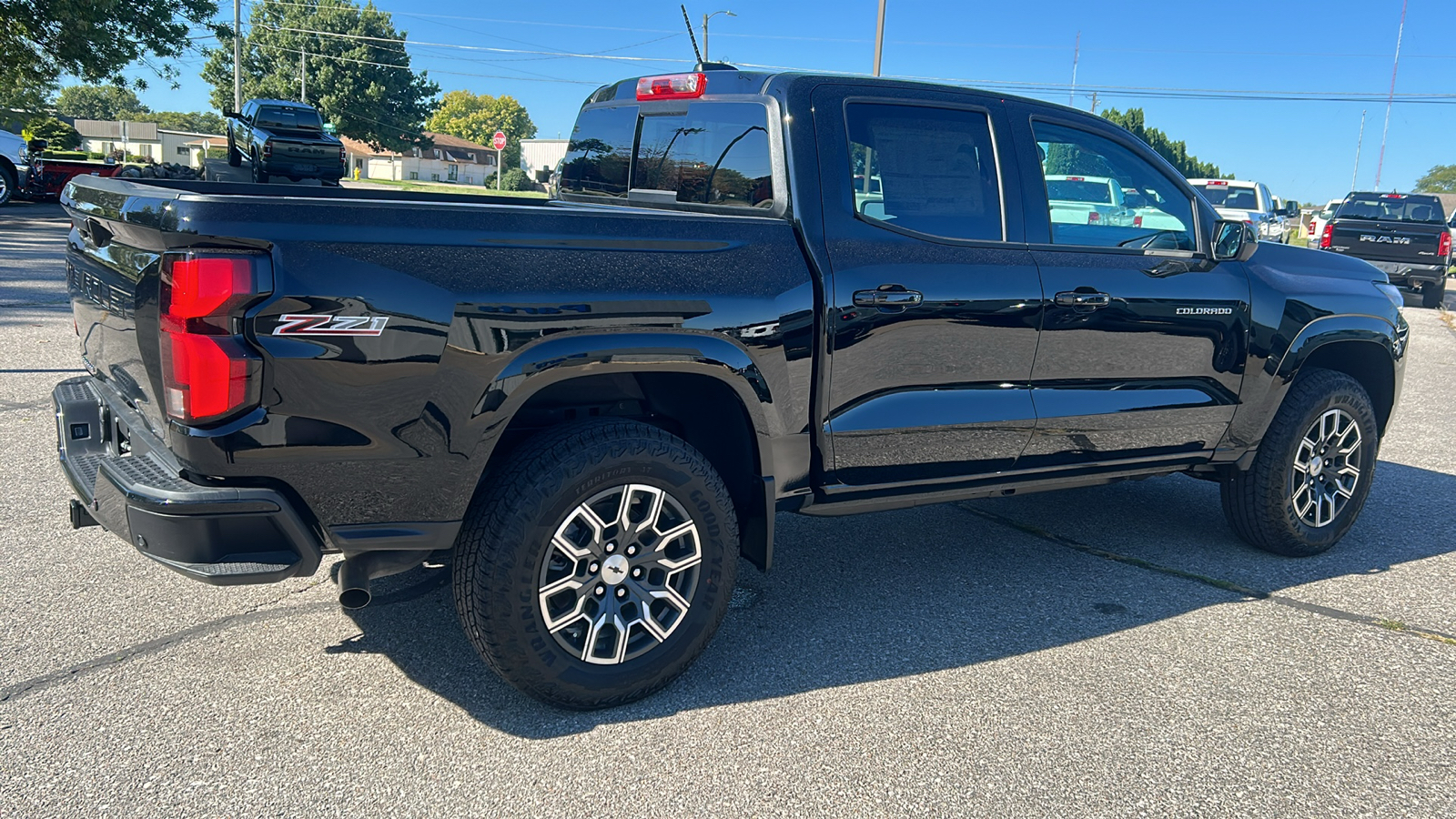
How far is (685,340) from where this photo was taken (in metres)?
3.07

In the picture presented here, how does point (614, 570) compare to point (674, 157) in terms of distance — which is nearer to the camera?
point (614, 570)

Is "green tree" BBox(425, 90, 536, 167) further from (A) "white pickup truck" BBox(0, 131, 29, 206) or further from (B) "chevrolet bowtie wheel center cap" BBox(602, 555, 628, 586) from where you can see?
(B) "chevrolet bowtie wheel center cap" BBox(602, 555, 628, 586)

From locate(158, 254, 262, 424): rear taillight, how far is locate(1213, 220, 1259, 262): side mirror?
3644 millimetres

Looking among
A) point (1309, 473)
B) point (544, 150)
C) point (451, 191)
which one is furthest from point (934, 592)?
point (544, 150)

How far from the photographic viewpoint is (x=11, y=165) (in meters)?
21.5

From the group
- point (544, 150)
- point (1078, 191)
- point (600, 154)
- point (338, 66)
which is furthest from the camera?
point (338, 66)

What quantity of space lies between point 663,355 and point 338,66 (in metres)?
65.0

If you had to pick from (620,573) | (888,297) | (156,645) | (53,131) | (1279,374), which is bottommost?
(156,645)

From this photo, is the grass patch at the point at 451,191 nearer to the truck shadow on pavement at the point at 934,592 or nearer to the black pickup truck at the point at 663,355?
the black pickup truck at the point at 663,355

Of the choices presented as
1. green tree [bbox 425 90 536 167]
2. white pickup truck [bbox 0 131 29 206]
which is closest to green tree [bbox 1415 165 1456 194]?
green tree [bbox 425 90 536 167]

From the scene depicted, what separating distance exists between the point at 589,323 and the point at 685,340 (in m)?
0.30

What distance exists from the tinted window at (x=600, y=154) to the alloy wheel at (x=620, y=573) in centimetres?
170

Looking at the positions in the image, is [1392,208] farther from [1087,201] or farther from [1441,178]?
[1441,178]

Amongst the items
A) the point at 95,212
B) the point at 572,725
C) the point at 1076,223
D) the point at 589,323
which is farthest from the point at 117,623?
the point at 1076,223
